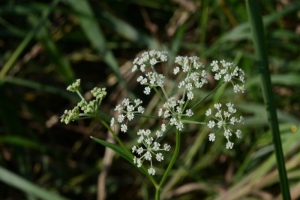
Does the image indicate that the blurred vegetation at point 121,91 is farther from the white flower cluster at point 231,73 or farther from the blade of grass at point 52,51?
the white flower cluster at point 231,73

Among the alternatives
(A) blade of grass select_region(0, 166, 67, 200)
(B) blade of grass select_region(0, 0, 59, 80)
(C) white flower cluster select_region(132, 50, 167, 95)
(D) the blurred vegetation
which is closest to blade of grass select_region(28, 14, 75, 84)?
(D) the blurred vegetation

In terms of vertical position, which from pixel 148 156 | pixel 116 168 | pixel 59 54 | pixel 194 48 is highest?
pixel 194 48

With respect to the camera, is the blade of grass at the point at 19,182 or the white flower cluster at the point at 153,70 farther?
the blade of grass at the point at 19,182

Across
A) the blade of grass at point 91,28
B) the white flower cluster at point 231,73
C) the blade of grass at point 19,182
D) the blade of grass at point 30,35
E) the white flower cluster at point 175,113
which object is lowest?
the white flower cluster at point 175,113

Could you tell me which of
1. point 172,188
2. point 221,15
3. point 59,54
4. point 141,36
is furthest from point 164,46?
point 172,188

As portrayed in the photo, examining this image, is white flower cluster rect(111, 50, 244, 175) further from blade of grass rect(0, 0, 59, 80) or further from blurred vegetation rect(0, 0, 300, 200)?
blade of grass rect(0, 0, 59, 80)

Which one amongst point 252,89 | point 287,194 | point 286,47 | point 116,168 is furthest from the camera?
point 116,168

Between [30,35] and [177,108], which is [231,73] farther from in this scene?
[30,35]

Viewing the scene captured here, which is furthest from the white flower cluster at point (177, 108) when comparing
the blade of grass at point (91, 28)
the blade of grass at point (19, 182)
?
the blade of grass at point (91, 28)

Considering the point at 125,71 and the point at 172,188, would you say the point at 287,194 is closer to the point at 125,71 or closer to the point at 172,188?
the point at 172,188
